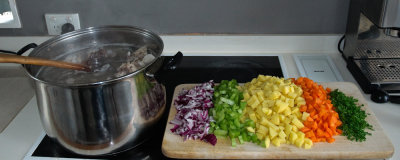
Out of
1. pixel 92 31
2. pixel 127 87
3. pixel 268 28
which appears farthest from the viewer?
pixel 268 28

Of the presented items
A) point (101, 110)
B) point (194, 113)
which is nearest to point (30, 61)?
point (101, 110)

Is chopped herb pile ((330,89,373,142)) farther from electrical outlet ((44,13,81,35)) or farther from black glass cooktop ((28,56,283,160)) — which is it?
electrical outlet ((44,13,81,35))

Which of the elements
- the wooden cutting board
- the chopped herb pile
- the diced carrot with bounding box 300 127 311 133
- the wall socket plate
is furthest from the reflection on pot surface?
the wall socket plate

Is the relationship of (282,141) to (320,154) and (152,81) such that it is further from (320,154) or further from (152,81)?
(152,81)

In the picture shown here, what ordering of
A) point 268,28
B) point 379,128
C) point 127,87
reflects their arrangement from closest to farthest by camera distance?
1. point 127,87
2. point 379,128
3. point 268,28

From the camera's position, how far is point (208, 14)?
150 centimetres

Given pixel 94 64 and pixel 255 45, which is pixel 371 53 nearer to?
pixel 255 45

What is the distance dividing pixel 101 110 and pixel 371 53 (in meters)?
0.98

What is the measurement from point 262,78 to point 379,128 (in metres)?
0.35

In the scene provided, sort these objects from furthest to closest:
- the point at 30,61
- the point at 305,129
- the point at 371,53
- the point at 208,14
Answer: the point at 208,14 < the point at 371,53 < the point at 305,129 < the point at 30,61

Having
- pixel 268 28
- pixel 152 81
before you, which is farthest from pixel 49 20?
pixel 268 28

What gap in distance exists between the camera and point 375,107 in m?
1.16

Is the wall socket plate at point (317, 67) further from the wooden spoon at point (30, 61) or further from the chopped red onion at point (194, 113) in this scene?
the wooden spoon at point (30, 61)

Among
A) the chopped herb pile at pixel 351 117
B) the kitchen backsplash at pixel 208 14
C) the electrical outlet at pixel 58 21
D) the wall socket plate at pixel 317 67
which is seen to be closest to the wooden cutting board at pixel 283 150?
the chopped herb pile at pixel 351 117
